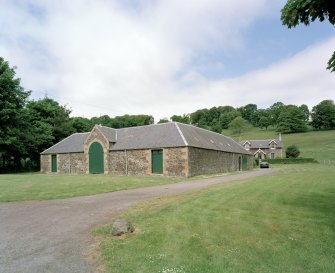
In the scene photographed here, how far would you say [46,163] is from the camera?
149 ft

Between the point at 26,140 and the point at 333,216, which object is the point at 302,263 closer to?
the point at 333,216

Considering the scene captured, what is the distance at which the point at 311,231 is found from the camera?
855 cm

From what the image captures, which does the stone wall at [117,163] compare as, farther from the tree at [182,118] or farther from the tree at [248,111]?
the tree at [248,111]

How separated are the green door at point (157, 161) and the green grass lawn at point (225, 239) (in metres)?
20.1

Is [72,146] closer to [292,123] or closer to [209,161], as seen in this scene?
[209,161]

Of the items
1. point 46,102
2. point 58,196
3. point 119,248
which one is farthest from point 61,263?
point 46,102

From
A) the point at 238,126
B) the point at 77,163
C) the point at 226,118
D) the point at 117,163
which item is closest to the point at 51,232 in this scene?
the point at 117,163

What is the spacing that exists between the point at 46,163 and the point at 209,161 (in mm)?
24675

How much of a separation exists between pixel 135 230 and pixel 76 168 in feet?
113

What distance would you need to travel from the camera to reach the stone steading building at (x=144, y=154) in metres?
31.8

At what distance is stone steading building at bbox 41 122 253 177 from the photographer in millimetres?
31781

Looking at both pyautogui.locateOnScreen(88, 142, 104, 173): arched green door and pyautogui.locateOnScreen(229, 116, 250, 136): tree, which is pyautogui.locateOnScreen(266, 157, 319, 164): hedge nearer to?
pyautogui.locateOnScreen(88, 142, 104, 173): arched green door

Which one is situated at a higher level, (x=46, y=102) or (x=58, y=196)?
(x=46, y=102)

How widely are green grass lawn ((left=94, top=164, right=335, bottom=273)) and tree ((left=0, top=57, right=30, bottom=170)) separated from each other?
114 ft
